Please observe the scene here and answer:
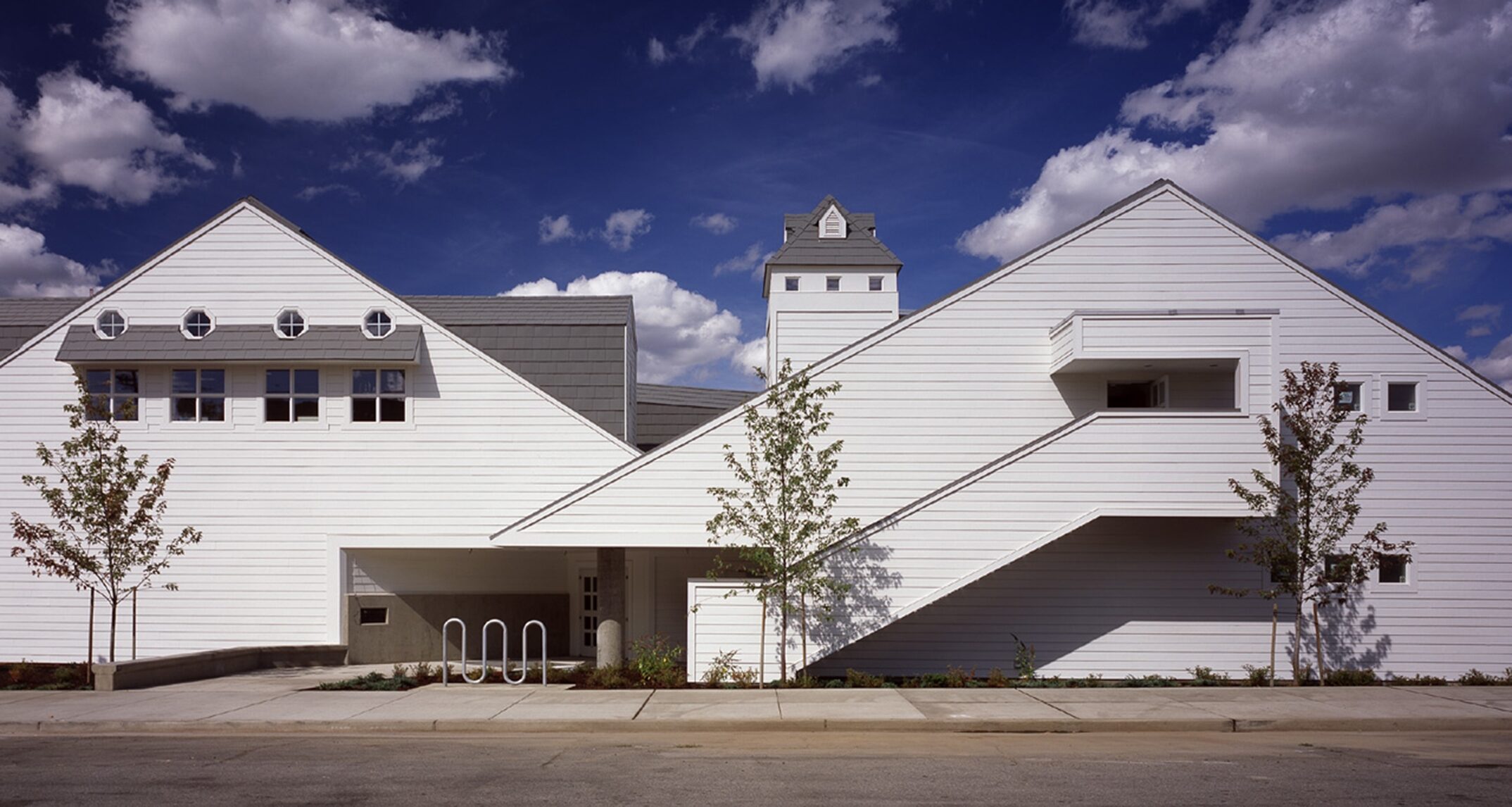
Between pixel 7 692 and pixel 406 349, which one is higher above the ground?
pixel 406 349

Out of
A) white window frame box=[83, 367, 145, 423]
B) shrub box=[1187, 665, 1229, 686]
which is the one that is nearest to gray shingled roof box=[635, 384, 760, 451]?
white window frame box=[83, 367, 145, 423]

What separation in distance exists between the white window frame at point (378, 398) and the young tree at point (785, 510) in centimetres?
743

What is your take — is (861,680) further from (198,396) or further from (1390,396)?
(198,396)

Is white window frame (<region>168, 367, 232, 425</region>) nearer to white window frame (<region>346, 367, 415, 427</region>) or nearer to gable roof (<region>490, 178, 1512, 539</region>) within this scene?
white window frame (<region>346, 367, 415, 427</region>)

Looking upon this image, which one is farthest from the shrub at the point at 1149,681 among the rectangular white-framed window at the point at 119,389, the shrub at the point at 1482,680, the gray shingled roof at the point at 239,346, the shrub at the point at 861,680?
the rectangular white-framed window at the point at 119,389

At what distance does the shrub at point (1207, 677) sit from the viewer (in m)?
17.9

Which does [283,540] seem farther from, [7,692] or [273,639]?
[7,692]

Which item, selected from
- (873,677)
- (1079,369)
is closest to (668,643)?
(873,677)

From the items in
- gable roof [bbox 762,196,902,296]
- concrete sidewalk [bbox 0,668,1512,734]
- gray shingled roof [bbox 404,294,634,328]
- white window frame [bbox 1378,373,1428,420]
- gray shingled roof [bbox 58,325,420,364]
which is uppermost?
gable roof [bbox 762,196,902,296]

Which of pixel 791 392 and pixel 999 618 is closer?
pixel 791 392

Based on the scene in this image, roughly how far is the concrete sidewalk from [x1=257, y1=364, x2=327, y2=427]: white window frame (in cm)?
632

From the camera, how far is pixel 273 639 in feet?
69.9

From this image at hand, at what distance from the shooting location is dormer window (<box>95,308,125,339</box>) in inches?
859

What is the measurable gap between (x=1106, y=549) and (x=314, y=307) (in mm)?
16623
